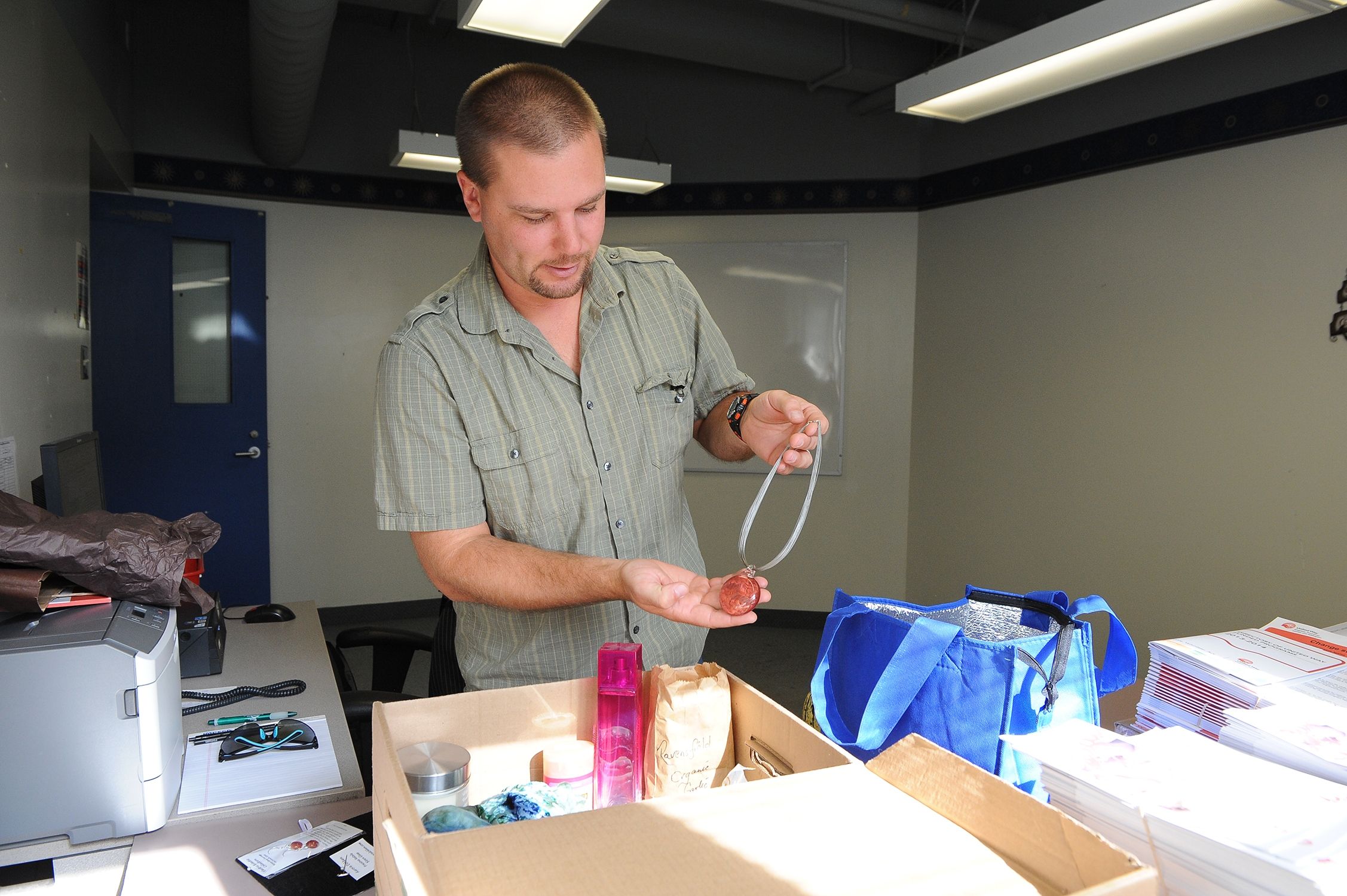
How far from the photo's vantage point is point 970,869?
25.0 inches

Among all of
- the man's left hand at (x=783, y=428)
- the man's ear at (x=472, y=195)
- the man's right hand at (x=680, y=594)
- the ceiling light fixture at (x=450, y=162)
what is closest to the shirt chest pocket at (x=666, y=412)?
the man's left hand at (x=783, y=428)

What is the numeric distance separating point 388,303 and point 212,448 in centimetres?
131

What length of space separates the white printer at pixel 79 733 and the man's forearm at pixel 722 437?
1.00 meters

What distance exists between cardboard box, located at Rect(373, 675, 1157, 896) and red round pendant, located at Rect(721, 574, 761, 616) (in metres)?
0.27

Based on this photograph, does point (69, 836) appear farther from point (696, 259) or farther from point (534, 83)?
point (696, 259)

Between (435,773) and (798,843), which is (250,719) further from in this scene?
(798,843)

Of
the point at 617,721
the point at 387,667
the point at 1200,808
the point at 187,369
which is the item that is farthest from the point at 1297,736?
the point at 187,369

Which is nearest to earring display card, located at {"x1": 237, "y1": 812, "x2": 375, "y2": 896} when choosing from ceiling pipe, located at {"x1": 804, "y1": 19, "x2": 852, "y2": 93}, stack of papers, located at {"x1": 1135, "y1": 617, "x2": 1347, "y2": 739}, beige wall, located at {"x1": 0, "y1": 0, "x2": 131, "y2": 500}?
stack of papers, located at {"x1": 1135, "y1": 617, "x2": 1347, "y2": 739}

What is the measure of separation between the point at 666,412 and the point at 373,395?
13.6ft

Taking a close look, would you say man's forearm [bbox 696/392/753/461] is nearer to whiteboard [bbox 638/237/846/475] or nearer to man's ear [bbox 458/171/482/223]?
man's ear [bbox 458/171/482/223]

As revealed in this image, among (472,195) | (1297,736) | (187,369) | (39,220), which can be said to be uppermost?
(39,220)

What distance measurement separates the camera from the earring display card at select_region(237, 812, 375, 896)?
3.82 feet

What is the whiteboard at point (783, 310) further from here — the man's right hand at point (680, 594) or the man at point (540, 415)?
the man's right hand at point (680, 594)

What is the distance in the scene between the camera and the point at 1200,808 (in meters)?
0.80
